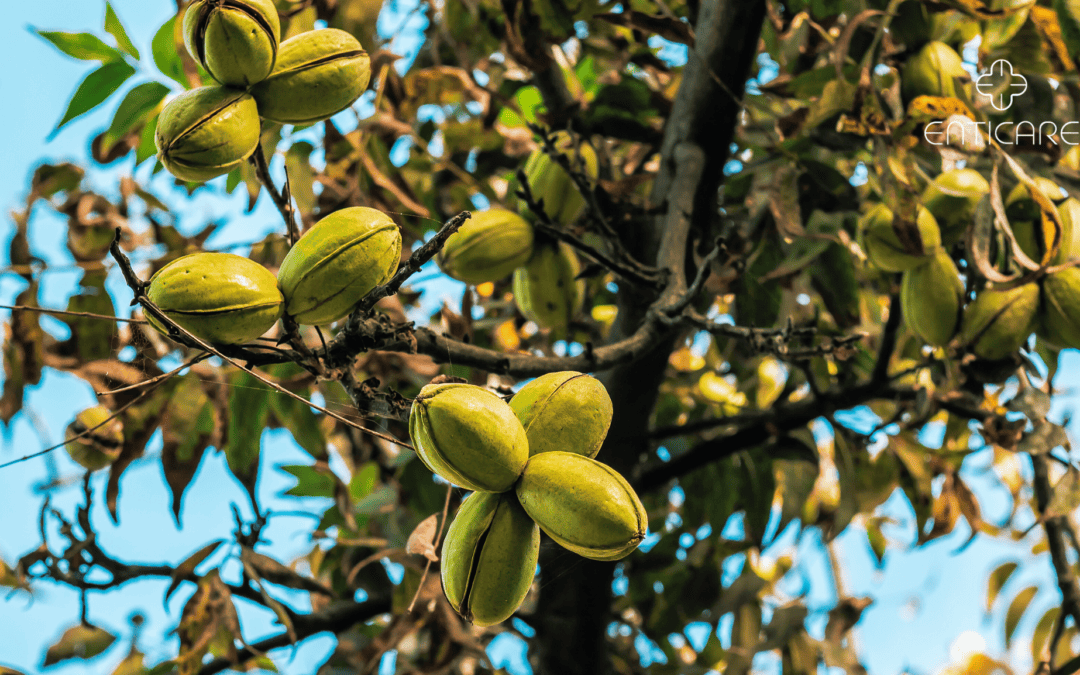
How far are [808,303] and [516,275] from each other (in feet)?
4.99

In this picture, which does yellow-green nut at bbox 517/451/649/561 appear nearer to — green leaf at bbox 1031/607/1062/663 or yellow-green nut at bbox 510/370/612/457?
yellow-green nut at bbox 510/370/612/457

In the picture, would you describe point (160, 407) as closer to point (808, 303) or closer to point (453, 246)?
point (453, 246)

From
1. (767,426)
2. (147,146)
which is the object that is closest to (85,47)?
(147,146)

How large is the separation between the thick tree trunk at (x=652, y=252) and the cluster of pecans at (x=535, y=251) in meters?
0.15

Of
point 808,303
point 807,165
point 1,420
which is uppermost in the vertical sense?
point 807,165

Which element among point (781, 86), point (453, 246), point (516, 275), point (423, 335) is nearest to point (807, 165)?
point (781, 86)

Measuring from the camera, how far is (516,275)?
1.96 meters

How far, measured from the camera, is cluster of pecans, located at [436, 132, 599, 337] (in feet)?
5.66

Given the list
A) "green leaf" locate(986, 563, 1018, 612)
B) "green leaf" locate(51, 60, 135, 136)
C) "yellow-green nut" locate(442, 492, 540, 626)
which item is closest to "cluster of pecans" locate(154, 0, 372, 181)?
"yellow-green nut" locate(442, 492, 540, 626)

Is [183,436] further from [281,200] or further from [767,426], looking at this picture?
[767,426]

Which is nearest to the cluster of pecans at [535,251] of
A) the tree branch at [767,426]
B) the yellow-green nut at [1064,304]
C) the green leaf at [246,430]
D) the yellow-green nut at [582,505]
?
the tree branch at [767,426]

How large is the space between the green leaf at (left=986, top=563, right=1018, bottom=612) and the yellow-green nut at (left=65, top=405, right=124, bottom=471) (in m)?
2.84

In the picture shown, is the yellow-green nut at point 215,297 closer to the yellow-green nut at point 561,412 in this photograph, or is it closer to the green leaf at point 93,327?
the yellow-green nut at point 561,412

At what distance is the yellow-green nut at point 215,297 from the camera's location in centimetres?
97
